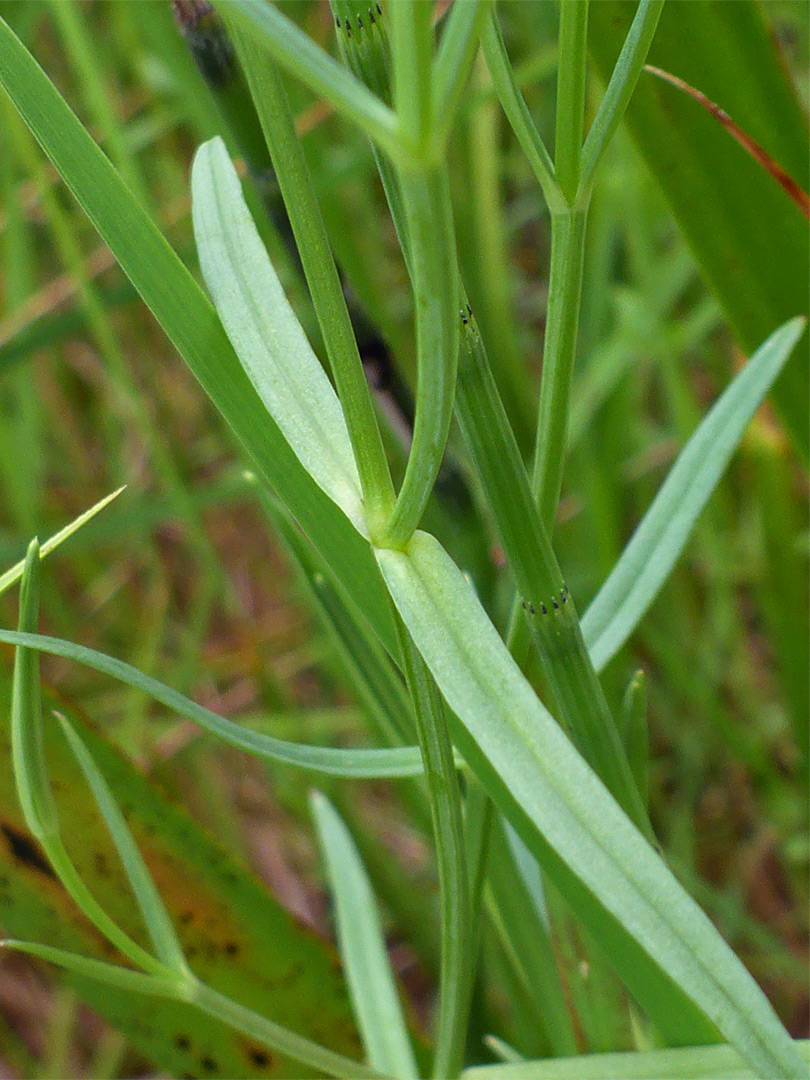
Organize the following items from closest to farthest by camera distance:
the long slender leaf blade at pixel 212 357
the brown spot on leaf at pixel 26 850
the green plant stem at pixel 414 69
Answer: the green plant stem at pixel 414 69 < the long slender leaf blade at pixel 212 357 < the brown spot on leaf at pixel 26 850

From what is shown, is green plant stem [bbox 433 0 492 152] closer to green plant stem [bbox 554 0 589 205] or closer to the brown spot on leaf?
green plant stem [bbox 554 0 589 205]

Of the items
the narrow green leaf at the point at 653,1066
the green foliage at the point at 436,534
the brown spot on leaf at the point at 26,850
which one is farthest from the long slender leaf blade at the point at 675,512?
the brown spot on leaf at the point at 26,850

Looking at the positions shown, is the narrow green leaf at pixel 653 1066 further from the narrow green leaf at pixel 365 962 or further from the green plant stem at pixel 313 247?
the green plant stem at pixel 313 247

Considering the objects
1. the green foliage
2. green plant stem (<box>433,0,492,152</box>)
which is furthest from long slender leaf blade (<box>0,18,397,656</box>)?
green plant stem (<box>433,0,492,152</box>)

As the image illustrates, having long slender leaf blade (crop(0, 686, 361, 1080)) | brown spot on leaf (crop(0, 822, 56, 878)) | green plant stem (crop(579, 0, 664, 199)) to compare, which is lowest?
long slender leaf blade (crop(0, 686, 361, 1080))

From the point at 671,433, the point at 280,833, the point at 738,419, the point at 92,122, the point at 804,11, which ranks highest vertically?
the point at 92,122

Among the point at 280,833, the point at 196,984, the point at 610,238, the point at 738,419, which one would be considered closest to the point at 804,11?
the point at 610,238

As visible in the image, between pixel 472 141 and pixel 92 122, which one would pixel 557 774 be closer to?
pixel 472 141
